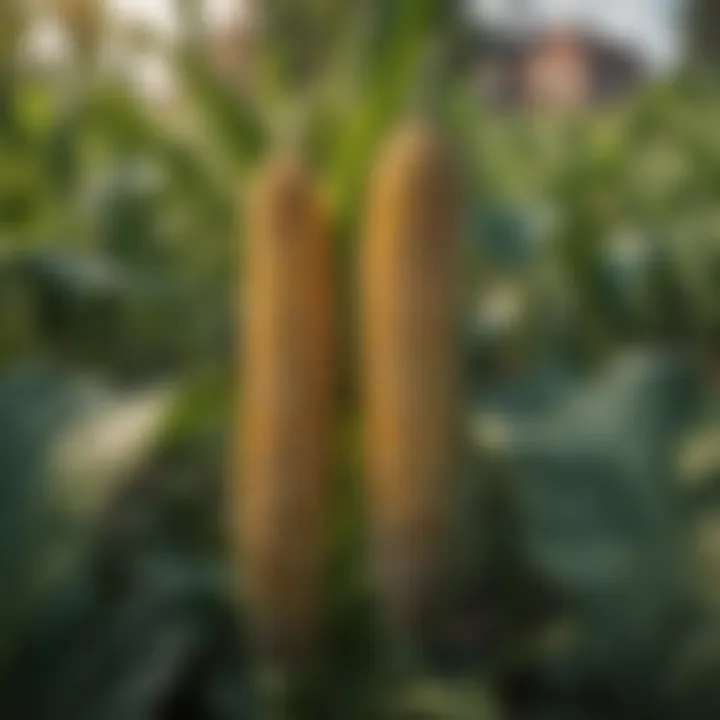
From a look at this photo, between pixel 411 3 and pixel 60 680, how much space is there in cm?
20

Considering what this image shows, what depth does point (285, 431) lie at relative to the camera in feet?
Result: 1.21

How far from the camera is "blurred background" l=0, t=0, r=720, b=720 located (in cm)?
37

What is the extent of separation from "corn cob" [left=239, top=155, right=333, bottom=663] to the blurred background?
0.05 ft

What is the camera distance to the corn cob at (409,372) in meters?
0.38

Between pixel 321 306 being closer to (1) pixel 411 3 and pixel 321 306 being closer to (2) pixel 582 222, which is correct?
(1) pixel 411 3

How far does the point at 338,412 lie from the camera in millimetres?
413

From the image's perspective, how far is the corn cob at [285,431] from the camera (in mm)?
370

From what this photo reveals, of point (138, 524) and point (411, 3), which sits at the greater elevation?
point (411, 3)

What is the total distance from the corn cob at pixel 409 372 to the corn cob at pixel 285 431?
0.05 ft

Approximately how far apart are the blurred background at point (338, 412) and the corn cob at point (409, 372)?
0.7 inches

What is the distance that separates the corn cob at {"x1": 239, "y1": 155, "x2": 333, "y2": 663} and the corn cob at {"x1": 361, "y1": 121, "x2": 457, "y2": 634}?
2cm

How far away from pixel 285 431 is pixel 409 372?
4 cm

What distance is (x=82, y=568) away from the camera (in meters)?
0.37

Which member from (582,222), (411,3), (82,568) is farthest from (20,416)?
(582,222)
